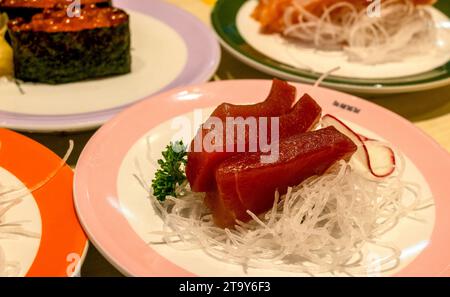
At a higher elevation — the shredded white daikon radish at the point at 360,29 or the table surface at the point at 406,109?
the shredded white daikon radish at the point at 360,29

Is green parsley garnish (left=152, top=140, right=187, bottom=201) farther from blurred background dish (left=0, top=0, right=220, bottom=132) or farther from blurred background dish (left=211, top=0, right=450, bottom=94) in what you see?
blurred background dish (left=211, top=0, right=450, bottom=94)

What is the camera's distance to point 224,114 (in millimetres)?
1602

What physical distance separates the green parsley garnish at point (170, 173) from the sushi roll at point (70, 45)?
0.77 m

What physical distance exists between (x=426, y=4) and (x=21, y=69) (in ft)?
5.89

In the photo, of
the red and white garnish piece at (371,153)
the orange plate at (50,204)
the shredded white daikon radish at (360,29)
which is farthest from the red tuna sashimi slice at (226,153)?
the shredded white daikon radish at (360,29)

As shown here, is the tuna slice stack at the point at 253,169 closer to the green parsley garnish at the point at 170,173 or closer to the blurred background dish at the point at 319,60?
the green parsley garnish at the point at 170,173

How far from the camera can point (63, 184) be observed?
1554 mm

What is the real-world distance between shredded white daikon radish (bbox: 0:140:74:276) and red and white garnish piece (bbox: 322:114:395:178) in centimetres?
83

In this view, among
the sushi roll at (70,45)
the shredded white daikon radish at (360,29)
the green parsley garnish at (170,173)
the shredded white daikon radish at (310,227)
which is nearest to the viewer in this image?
the shredded white daikon radish at (310,227)

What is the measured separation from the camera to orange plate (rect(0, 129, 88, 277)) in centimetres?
131

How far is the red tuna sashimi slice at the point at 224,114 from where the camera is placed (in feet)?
4.91

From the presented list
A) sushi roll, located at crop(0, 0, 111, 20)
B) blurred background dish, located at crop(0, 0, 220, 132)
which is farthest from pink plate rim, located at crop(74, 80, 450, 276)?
sushi roll, located at crop(0, 0, 111, 20)

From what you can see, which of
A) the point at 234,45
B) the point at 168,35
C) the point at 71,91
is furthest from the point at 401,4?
the point at 71,91
